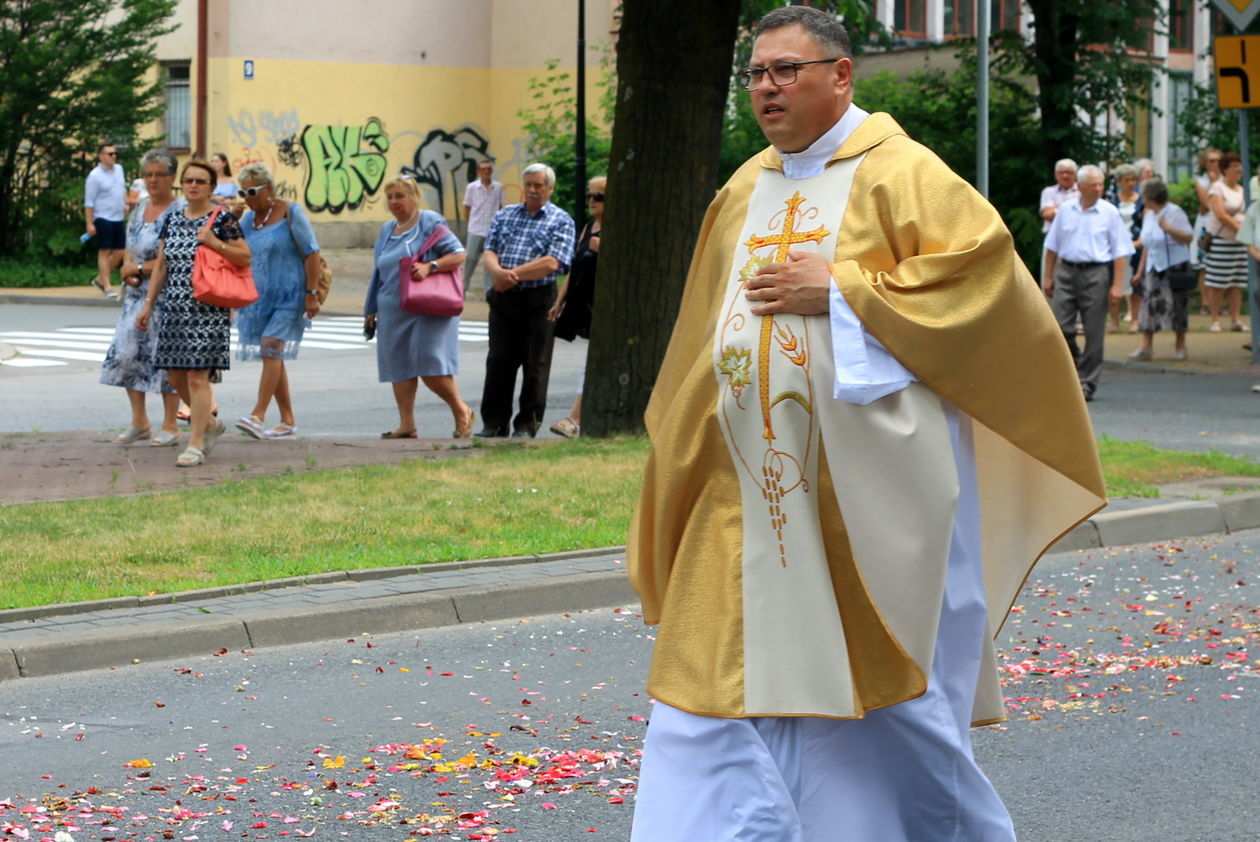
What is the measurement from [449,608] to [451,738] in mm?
1888

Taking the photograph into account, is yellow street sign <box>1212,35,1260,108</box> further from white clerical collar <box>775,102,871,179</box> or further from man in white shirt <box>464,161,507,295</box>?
white clerical collar <box>775,102,871,179</box>

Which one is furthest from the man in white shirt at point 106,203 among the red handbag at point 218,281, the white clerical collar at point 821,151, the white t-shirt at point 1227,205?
the white clerical collar at point 821,151

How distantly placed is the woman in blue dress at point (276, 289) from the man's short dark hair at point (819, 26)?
363 inches

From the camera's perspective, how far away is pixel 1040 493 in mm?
4309

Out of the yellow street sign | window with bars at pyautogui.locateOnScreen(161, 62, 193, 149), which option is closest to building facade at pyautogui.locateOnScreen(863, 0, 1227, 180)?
window with bars at pyautogui.locateOnScreen(161, 62, 193, 149)

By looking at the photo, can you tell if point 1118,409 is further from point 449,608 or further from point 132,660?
point 132,660

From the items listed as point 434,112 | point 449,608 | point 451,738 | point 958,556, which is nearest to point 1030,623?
point 449,608

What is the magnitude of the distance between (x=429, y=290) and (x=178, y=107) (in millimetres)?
26585

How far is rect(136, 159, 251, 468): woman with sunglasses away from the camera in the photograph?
461 inches

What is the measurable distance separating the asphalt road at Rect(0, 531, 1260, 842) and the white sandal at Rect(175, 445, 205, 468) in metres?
4.17

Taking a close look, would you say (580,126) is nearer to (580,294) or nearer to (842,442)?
(580,294)

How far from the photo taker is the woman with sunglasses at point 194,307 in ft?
38.4

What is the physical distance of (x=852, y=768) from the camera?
391 centimetres

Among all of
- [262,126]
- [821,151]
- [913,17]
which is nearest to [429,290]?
[821,151]
